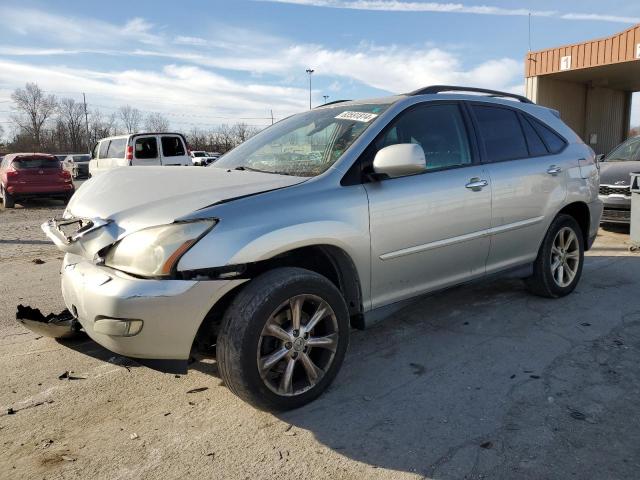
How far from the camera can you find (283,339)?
2768 mm

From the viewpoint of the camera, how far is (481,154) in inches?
155

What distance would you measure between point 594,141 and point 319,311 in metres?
23.9

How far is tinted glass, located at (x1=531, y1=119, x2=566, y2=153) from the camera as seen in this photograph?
4.59 meters

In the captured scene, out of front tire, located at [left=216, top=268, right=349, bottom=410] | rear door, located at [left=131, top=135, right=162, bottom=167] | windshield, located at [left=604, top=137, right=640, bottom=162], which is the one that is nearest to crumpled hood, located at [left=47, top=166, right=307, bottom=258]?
front tire, located at [left=216, top=268, right=349, bottom=410]

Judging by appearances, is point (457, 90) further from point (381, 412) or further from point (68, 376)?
point (68, 376)

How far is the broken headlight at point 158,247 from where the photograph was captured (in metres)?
2.47

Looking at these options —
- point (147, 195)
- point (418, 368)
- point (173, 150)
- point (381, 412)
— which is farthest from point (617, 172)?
point (173, 150)

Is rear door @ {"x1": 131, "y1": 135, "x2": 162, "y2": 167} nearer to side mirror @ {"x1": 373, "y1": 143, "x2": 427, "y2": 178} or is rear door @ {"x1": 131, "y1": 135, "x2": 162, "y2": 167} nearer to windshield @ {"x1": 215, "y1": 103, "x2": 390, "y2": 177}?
windshield @ {"x1": 215, "y1": 103, "x2": 390, "y2": 177}

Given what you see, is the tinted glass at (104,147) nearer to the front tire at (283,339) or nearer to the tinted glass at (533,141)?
the tinted glass at (533,141)

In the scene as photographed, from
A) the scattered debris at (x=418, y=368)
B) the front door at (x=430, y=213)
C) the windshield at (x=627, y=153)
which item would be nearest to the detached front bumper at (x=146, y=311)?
the front door at (x=430, y=213)

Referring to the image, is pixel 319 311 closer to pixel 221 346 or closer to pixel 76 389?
pixel 221 346

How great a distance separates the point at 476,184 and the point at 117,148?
15.3 metres

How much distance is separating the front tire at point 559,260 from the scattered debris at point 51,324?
12.4 feet

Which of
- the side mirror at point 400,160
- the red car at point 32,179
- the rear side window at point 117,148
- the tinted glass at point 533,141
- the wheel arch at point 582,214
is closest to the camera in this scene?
the side mirror at point 400,160
